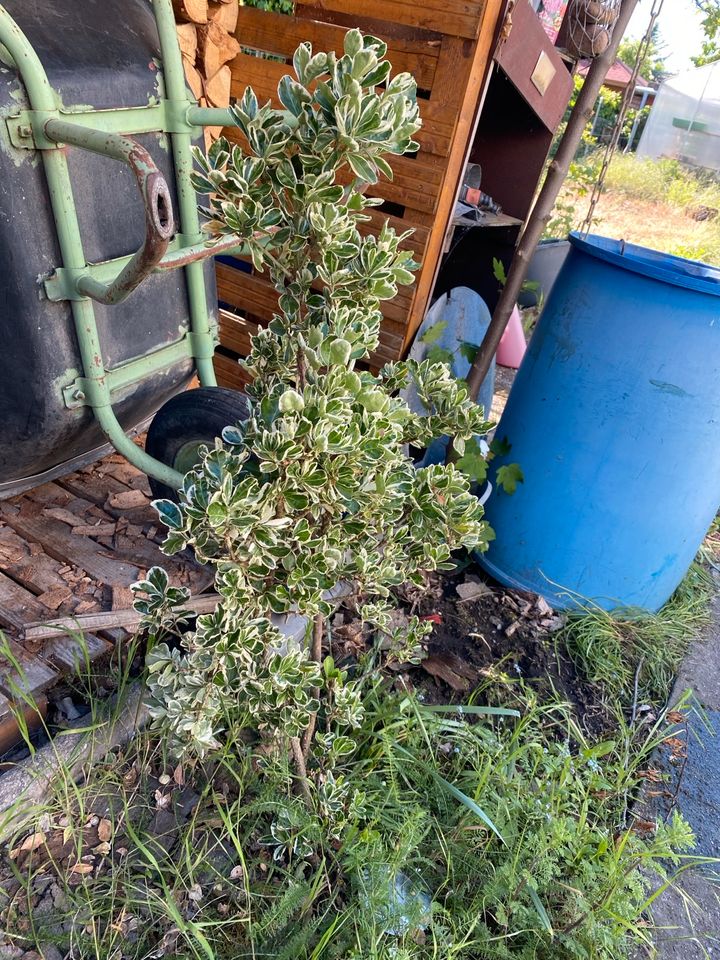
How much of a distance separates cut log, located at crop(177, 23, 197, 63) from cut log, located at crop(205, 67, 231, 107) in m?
0.13

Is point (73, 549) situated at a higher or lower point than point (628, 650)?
higher

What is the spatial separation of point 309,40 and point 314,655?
2234 mm

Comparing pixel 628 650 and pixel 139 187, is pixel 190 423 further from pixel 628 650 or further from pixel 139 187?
pixel 628 650

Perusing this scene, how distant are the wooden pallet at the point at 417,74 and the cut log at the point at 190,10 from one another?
10.0 inches

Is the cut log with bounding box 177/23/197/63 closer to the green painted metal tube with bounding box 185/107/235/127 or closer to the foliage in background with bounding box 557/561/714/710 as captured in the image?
the green painted metal tube with bounding box 185/107/235/127

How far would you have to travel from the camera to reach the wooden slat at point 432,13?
2.04 m

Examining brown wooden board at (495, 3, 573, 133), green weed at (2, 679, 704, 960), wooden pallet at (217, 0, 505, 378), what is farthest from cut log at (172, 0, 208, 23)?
green weed at (2, 679, 704, 960)

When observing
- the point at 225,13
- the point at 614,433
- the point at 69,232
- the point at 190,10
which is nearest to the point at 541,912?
the point at 614,433

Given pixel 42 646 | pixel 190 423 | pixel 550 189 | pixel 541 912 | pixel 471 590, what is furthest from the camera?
pixel 471 590

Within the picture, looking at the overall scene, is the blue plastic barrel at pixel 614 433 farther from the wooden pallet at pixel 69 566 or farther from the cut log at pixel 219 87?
the cut log at pixel 219 87

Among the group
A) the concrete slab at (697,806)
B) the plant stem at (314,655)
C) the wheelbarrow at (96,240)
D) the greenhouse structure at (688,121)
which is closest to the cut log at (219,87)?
the wheelbarrow at (96,240)

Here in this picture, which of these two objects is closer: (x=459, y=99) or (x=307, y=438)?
(x=307, y=438)

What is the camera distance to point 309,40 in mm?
2395

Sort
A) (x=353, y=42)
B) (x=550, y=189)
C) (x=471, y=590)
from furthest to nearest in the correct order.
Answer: (x=471, y=590) → (x=550, y=189) → (x=353, y=42)
